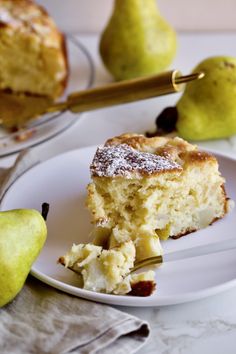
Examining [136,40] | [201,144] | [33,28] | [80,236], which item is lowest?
[201,144]

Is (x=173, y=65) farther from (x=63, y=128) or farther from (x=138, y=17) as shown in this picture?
(x=63, y=128)

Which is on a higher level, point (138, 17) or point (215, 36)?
point (138, 17)

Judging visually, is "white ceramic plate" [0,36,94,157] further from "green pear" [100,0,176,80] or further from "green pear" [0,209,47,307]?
"green pear" [0,209,47,307]

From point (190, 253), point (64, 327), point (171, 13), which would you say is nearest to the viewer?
point (64, 327)

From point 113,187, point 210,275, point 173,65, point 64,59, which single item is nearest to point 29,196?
point 113,187

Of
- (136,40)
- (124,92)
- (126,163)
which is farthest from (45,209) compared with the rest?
(136,40)

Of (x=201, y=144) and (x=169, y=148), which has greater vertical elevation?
(x=169, y=148)

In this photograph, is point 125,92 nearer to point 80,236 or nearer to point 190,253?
point 80,236

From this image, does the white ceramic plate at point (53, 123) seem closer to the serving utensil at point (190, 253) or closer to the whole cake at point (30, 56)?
the whole cake at point (30, 56)
